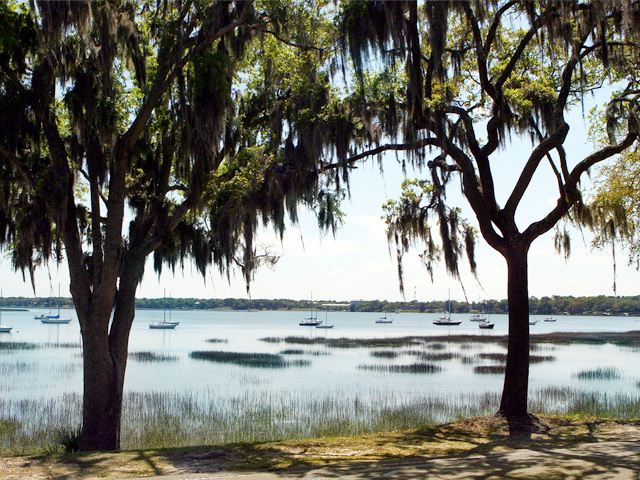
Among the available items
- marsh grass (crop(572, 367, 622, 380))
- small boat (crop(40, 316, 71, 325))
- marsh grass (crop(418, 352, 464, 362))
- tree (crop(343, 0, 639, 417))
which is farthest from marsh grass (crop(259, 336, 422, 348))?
small boat (crop(40, 316, 71, 325))

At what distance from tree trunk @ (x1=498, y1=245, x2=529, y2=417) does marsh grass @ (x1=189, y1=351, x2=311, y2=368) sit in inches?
941

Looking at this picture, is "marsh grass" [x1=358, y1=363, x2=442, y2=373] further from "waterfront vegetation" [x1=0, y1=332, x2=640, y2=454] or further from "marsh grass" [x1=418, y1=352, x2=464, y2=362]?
"waterfront vegetation" [x1=0, y1=332, x2=640, y2=454]

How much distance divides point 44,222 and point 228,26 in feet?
16.2

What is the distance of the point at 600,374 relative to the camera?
29.8 metres

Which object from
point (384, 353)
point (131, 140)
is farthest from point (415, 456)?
point (384, 353)

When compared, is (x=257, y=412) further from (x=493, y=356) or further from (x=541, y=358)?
(x=541, y=358)

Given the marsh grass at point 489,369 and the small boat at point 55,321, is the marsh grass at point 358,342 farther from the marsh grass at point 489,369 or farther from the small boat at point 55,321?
the small boat at point 55,321

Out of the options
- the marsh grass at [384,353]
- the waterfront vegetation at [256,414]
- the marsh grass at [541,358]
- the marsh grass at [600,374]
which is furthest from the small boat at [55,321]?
the marsh grass at [600,374]

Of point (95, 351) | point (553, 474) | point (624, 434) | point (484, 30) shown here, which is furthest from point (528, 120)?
point (95, 351)

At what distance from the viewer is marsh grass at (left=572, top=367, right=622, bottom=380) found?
28.4m

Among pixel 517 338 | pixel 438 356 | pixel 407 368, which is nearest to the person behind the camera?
pixel 517 338

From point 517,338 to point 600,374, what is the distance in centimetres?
2218

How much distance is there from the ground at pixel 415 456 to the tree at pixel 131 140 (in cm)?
364

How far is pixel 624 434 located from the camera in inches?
372
